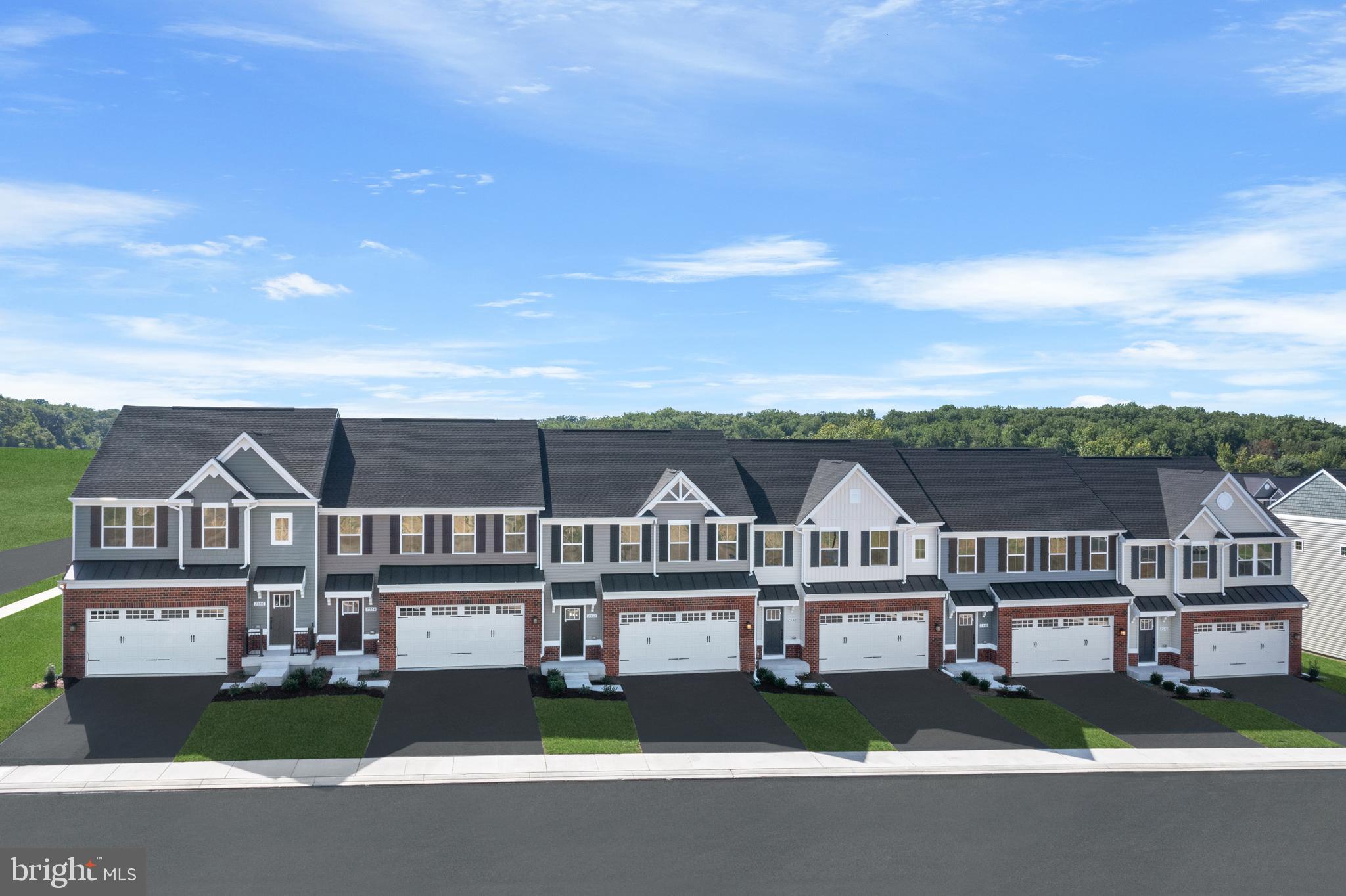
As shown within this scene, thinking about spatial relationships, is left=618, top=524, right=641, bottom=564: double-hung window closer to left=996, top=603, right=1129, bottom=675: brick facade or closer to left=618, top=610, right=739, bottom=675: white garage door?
left=618, top=610, right=739, bottom=675: white garage door

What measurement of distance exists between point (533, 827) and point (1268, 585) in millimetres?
34964

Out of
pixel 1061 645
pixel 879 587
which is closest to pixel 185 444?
pixel 879 587

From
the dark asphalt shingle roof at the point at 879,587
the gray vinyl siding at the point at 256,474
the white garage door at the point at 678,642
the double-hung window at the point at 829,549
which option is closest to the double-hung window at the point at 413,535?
the gray vinyl siding at the point at 256,474

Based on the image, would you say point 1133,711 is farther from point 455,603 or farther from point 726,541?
point 455,603

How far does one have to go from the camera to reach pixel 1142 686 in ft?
116

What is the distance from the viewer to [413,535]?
115 ft

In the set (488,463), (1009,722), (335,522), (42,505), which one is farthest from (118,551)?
(42,505)

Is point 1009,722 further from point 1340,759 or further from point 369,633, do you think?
point 369,633

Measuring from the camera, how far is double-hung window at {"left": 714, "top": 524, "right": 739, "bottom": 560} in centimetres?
3650

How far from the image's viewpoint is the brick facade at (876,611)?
35.8 metres

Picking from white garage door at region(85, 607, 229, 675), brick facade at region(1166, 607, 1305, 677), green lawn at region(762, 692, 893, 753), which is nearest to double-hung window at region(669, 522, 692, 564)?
green lawn at region(762, 692, 893, 753)

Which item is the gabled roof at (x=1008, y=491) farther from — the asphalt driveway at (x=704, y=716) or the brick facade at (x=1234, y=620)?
the asphalt driveway at (x=704, y=716)

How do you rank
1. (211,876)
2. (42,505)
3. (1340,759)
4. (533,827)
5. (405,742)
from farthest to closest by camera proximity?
(42,505), (1340,759), (405,742), (533,827), (211,876)

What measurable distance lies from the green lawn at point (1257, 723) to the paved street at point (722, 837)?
516cm
